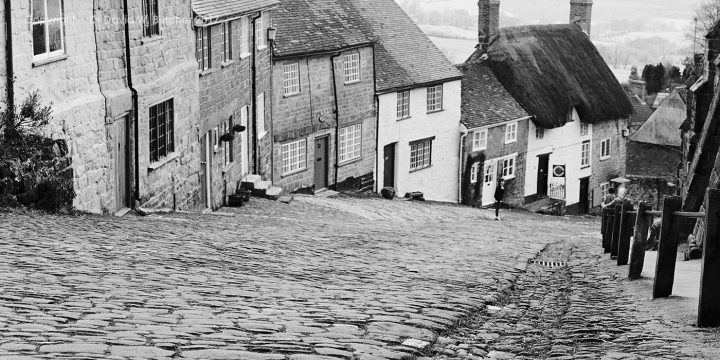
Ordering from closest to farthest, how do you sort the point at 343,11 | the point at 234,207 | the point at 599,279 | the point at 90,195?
the point at 599,279, the point at 90,195, the point at 234,207, the point at 343,11

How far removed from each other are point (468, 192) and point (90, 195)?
96.4 feet

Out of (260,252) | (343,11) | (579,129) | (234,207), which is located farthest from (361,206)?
(579,129)

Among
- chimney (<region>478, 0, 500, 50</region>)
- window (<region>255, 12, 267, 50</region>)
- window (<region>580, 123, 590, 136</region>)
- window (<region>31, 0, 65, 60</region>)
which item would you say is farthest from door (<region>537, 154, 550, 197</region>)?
window (<region>31, 0, 65, 60</region>)

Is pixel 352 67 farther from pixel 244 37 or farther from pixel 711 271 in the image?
pixel 711 271

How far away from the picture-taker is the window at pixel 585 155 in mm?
52875

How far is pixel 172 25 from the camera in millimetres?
22375

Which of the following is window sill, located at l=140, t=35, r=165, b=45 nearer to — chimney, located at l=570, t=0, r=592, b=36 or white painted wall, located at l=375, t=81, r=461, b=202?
white painted wall, located at l=375, t=81, r=461, b=202

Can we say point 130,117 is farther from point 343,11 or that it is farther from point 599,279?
point 343,11

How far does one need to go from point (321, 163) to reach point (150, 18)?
1701cm

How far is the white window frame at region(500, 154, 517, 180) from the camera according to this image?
156 ft

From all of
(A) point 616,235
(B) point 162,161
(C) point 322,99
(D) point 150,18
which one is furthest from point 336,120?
(A) point 616,235

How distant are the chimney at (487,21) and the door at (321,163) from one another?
16545 mm

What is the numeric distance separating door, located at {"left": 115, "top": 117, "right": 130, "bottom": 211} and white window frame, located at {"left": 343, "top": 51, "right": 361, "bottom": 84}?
1905 centimetres

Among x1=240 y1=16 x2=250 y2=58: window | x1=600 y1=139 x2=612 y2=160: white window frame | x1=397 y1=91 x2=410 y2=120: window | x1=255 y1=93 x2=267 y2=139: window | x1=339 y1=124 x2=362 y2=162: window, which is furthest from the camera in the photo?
x1=600 y1=139 x2=612 y2=160: white window frame
